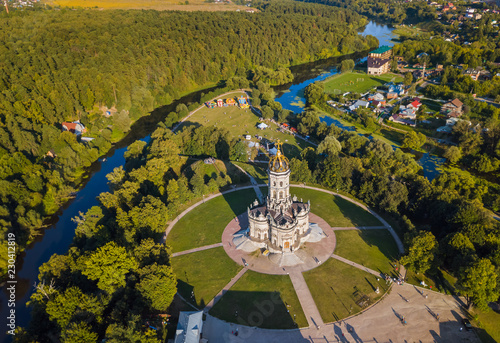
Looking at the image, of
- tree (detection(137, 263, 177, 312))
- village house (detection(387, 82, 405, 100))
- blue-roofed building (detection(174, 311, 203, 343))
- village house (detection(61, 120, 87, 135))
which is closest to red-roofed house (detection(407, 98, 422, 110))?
village house (detection(387, 82, 405, 100))

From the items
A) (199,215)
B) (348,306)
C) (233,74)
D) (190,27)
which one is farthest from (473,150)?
(190,27)

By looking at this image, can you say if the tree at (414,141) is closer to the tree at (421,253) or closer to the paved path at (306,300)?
the tree at (421,253)

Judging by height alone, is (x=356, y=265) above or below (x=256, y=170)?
below

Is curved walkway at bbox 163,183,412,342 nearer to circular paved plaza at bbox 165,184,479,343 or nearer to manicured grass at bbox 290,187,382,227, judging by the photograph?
circular paved plaza at bbox 165,184,479,343

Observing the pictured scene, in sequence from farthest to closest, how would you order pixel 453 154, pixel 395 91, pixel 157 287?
pixel 395 91, pixel 453 154, pixel 157 287

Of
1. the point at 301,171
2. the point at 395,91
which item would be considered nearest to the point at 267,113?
the point at 301,171

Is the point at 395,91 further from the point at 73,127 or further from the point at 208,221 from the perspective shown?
the point at 73,127
